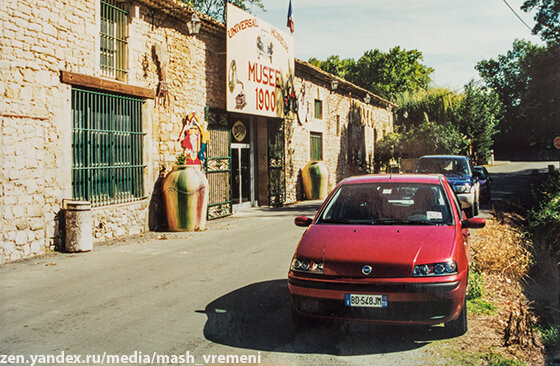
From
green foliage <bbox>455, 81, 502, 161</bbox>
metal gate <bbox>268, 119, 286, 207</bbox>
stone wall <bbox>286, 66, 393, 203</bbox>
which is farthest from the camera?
green foliage <bbox>455, 81, 502, 161</bbox>

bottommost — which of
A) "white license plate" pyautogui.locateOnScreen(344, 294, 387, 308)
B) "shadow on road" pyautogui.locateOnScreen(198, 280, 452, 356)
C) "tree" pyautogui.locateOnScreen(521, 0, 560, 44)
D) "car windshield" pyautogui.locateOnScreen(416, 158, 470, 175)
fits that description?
"shadow on road" pyautogui.locateOnScreen(198, 280, 452, 356)

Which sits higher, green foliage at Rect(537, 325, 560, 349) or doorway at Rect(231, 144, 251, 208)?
doorway at Rect(231, 144, 251, 208)

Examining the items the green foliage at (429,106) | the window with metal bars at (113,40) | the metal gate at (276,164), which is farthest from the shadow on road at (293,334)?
the green foliage at (429,106)

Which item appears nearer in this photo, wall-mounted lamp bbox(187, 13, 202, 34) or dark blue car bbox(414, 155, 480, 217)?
wall-mounted lamp bbox(187, 13, 202, 34)

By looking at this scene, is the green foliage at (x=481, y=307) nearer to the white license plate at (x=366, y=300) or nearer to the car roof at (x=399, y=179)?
the car roof at (x=399, y=179)

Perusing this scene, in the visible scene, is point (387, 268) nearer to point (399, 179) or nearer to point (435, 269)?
point (435, 269)

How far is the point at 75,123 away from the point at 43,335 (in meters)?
6.26

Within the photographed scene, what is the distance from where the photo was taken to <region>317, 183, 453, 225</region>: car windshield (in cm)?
536

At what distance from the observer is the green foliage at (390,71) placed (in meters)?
56.8

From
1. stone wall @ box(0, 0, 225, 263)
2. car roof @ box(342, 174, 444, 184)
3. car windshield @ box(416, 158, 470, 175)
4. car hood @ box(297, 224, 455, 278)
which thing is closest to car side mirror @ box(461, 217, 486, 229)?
car hood @ box(297, 224, 455, 278)

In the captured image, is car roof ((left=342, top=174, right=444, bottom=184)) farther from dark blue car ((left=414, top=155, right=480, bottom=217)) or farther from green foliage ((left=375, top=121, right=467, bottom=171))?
green foliage ((left=375, top=121, right=467, bottom=171))

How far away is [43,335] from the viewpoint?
496 centimetres

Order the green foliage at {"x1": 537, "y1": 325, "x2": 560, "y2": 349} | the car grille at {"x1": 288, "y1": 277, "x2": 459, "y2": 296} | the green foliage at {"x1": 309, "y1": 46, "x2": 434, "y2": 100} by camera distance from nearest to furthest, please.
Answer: the car grille at {"x1": 288, "y1": 277, "x2": 459, "y2": 296}
the green foliage at {"x1": 537, "y1": 325, "x2": 560, "y2": 349}
the green foliage at {"x1": 309, "y1": 46, "x2": 434, "y2": 100}

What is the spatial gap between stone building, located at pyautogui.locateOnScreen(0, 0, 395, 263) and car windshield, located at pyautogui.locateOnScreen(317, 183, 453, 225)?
5.95 metres
